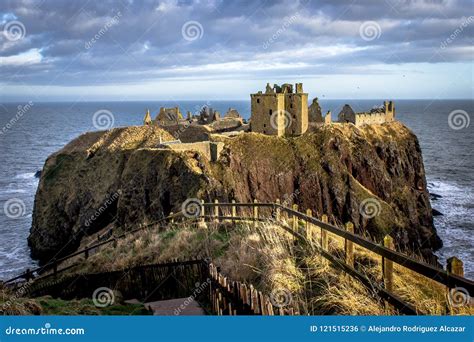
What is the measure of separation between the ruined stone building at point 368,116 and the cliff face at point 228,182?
134 inches

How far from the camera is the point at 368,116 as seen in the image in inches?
3290

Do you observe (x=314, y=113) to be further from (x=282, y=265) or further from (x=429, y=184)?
(x=282, y=265)

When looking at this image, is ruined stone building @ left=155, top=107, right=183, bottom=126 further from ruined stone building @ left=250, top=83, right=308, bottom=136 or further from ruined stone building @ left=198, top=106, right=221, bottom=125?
ruined stone building @ left=250, top=83, right=308, bottom=136

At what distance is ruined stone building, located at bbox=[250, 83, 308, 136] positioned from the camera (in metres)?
71.7

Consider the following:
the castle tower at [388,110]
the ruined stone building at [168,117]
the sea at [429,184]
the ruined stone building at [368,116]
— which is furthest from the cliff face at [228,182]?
the castle tower at [388,110]

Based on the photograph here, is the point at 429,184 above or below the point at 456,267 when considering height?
below

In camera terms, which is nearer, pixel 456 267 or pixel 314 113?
pixel 456 267

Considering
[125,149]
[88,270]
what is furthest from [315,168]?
[88,270]

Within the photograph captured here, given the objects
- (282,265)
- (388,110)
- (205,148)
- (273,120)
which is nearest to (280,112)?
(273,120)

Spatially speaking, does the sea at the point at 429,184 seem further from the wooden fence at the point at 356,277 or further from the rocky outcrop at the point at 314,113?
the wooden fence at the point at 356,277

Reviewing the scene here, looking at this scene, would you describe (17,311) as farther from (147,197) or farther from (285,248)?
(147,197)

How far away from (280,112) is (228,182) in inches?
779

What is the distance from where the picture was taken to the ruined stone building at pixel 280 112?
71688 millimetres

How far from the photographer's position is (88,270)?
18.8 m
